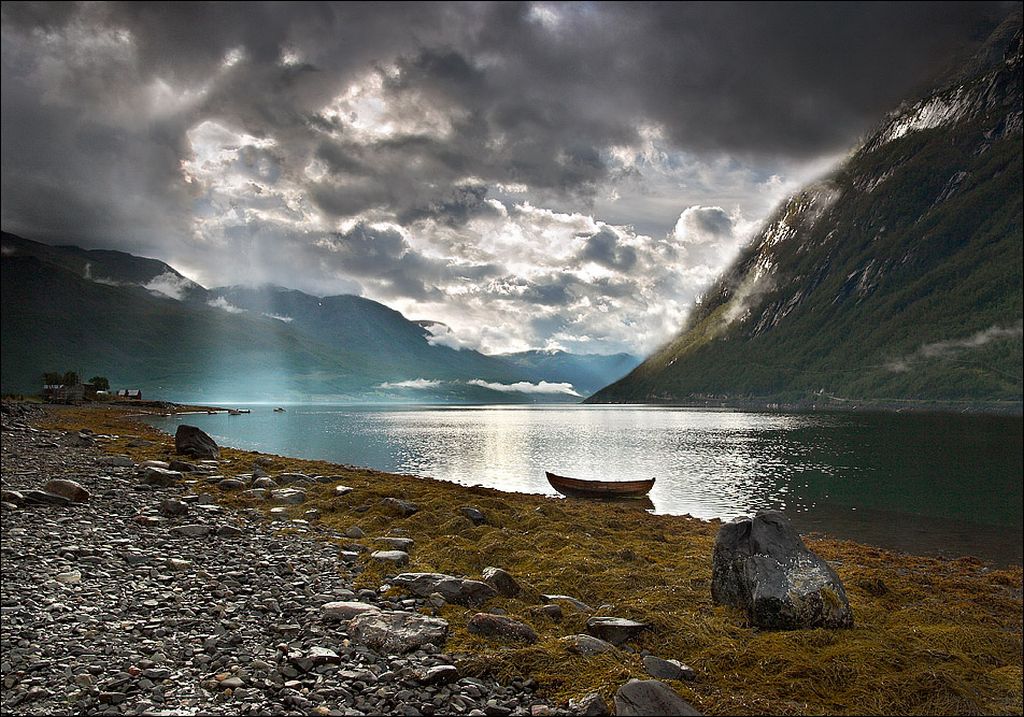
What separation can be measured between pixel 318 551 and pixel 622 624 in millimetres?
8780

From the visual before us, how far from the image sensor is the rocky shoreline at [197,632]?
7.35m

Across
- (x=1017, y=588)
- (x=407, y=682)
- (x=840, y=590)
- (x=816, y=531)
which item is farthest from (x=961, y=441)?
(x=407, y=682)

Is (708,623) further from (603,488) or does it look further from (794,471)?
(794,471)

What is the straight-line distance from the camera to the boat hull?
43872mm

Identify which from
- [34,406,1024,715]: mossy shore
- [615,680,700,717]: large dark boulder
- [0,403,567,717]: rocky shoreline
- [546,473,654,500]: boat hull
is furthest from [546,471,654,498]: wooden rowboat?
[615,680,700,717]: large dark boulder

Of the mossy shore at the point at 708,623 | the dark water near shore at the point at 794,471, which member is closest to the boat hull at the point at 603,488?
the dark water near shore at the point at 794,471

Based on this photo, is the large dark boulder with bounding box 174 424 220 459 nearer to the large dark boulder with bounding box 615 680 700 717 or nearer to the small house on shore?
the large dark boulder with bounding box 615 680 700 717

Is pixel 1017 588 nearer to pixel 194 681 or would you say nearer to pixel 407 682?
pixel 407 682

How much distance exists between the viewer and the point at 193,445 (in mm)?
36094

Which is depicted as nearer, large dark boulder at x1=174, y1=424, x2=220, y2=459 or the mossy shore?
the mossy shore

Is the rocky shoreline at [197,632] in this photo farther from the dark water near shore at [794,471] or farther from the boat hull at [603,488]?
the boat hull at [603,488]

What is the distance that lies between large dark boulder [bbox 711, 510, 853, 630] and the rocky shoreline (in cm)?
585

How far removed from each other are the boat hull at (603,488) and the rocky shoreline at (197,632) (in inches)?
1197

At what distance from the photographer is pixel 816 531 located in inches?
1310
